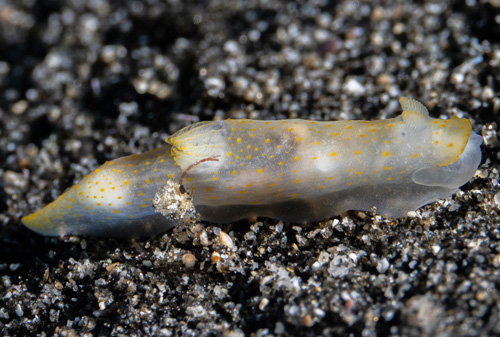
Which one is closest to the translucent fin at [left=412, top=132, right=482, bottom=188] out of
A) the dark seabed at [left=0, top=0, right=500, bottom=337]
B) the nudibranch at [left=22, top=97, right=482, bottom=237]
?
the nudibranch at [left=22, top=97, right=482, bottom=237]

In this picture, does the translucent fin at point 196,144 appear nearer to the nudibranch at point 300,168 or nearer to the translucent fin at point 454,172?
the nudibranch at point 300,168

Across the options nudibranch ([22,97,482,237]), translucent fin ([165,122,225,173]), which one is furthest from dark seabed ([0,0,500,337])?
translucent fin ([165,122,225,173])

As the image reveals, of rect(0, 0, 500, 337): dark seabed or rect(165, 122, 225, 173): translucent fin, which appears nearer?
rect(0, 0, 500, 337): dark seabed

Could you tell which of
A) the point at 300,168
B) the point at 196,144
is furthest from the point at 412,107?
the point at 196,144

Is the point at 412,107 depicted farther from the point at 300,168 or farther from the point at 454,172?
the point at 300,168

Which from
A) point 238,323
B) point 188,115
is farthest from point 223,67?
point 238,323

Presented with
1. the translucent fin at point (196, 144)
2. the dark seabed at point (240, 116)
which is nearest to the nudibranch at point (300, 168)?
the translucent fin at point (196, 144)

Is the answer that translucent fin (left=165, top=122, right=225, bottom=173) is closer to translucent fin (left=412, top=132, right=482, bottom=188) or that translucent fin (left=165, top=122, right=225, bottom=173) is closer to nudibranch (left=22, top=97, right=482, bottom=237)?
nudibranch (left=22, top=97, right=482, bottom=237)

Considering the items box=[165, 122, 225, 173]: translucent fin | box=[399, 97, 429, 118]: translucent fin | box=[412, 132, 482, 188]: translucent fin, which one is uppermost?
box=[399, 97, 429, 118]: translucent fin

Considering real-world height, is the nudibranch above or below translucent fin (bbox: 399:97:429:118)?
below
